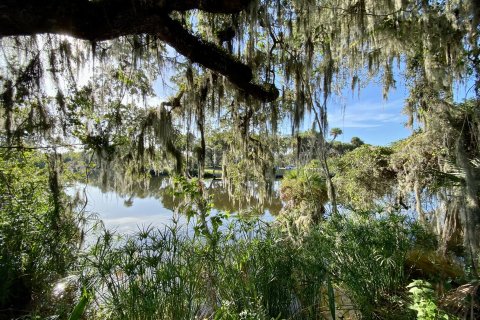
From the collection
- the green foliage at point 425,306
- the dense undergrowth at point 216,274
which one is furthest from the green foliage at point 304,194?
the green foliage at point 425,306

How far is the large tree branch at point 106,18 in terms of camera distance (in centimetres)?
249

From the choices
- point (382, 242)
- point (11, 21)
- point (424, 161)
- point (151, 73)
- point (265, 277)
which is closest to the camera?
point (11, 21)

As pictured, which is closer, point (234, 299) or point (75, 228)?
point (234, 299)

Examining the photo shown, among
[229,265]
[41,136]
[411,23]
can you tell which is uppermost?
[411,23]

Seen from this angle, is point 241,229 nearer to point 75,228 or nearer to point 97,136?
point 75,228

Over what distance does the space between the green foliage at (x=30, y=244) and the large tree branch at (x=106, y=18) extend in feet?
5.98

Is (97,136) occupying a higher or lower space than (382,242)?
higher

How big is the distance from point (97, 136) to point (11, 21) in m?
2.47

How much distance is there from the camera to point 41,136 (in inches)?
167

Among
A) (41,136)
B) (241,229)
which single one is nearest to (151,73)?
(41,136)

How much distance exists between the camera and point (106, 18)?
277 centimetres

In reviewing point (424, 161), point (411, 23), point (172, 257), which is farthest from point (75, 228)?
point (424, 161)

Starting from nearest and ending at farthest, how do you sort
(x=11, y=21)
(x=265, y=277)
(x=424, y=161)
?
(x=11, y=21), (x=265, y=277), (x=424, y=161)

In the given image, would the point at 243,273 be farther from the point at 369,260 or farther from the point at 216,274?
the point at 369,260
